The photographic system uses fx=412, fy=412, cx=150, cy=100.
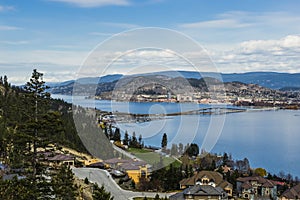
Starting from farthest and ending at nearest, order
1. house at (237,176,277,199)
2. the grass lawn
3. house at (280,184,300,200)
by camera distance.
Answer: the grass lawn → house at (237,176,277,199) → house at (280,184,300,200)

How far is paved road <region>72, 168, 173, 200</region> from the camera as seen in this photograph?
10183 millimetres

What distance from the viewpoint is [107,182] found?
435 inches

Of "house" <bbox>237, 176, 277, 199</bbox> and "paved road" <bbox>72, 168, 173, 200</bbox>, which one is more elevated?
"paved road" <bbox>72, 168, 173, 200</bbox>

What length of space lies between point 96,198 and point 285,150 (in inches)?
761

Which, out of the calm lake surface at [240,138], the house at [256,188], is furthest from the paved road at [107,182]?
the calm lake surface at [240,138]

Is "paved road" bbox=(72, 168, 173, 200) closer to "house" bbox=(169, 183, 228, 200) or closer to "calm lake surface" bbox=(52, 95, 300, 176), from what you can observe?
"house" bbox=(169, 183, 228, 200)

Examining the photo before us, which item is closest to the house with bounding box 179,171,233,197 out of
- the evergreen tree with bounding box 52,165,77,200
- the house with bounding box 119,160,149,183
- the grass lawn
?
the house with bounding box 119,160,149,183

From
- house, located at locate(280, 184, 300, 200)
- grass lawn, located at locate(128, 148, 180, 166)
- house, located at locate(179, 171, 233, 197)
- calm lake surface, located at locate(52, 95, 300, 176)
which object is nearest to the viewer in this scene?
house, located at locate(280, 184, 300, 200)

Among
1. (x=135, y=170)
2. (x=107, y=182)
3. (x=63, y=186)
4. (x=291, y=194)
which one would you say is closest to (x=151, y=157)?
(x=135, y=170)

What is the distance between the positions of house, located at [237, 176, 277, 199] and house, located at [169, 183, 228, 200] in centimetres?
128

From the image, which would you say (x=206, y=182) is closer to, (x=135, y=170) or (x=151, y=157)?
(x=135, y=170)

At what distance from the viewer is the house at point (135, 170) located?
12.3 metres

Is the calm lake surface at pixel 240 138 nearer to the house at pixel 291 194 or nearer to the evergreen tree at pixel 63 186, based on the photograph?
the house at pixel 291 194

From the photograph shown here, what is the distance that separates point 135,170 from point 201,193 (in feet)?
8.23
